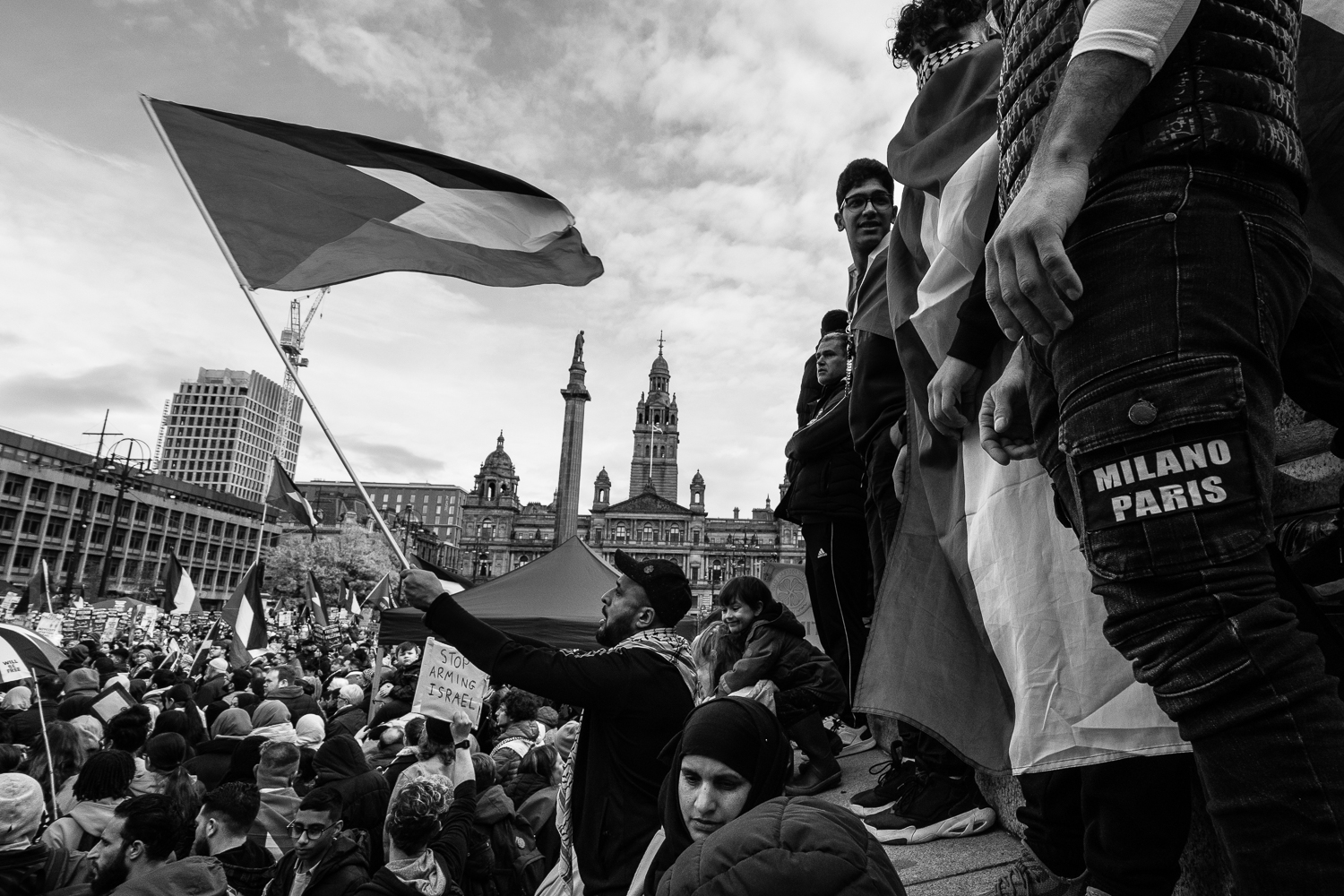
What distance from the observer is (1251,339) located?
119 centimetres

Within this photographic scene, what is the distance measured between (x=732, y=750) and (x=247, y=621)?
43.8ft

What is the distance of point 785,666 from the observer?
488 centimetres


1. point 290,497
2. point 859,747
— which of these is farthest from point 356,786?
point 290,497

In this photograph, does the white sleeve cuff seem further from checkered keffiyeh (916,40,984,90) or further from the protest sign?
the protest sign

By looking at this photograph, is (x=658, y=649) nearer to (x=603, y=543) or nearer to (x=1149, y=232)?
(x=1149, y=232)

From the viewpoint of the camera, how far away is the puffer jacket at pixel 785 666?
4754 millimetres

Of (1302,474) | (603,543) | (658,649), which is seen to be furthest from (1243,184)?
(603,543)

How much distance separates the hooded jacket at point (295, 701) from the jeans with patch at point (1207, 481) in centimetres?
857

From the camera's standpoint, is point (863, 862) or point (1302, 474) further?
point (1302, 474)

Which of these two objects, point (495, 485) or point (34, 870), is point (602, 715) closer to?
point (34, 870)

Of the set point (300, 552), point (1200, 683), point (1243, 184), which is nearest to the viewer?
point (1200, 683)

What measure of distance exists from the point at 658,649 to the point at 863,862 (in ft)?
6.84

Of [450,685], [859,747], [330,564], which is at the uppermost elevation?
[330,564]

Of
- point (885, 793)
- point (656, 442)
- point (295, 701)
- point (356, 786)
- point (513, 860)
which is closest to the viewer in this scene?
point (885, 793)
